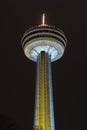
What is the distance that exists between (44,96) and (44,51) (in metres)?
22.6

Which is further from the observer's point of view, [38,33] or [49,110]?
[38,33]

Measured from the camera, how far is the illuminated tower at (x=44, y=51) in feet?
452

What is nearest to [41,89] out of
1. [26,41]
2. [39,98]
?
[39,98]

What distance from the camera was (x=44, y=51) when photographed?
153 metres

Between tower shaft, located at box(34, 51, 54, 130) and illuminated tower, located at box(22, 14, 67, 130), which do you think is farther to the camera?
illuminated tower, located at box(22, 14, 67, 130)

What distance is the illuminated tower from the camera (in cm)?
13780

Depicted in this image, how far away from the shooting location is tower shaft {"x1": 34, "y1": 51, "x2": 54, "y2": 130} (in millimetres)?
131500

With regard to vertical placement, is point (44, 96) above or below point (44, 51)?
below

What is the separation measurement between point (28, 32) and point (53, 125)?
1531 inches

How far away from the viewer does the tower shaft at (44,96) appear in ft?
431

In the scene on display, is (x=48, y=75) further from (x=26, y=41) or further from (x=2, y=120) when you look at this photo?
(x=2, y=120)

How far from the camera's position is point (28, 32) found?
151750mm

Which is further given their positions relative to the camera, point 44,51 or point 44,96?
point 44,51

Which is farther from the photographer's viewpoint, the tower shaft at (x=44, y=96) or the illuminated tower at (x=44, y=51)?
the illuminated tower at (x=44, y=51)
